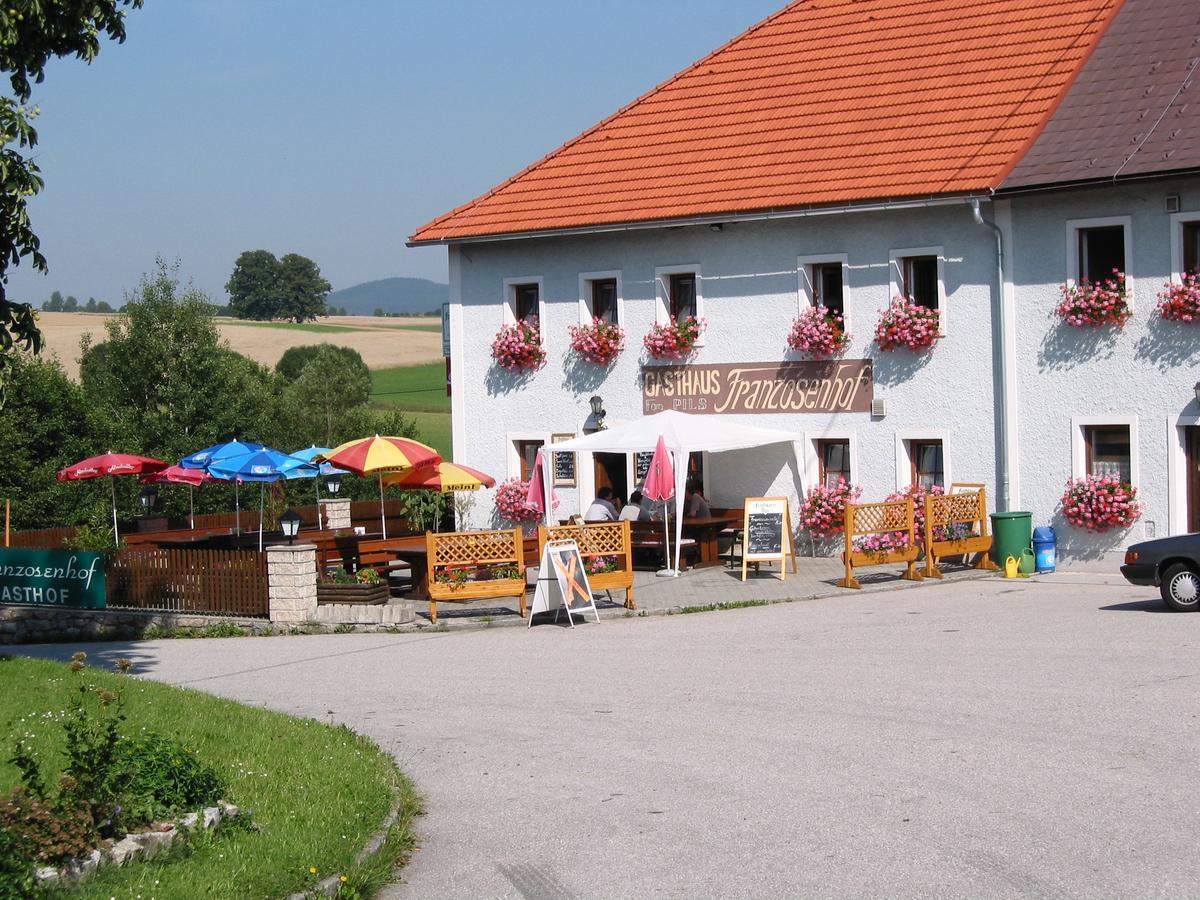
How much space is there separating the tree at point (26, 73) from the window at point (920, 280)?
13952mm

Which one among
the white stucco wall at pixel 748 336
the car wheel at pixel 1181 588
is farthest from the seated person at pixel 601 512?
the car wheel at pixel 1181 588

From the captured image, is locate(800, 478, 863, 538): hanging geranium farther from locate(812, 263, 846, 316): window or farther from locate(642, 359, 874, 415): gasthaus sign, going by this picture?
locate(812, 263, 846, 316): window

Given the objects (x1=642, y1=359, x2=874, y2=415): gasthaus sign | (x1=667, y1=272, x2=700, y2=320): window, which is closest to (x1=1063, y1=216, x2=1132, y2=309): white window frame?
(x1=642, y1=359, x2=874, y2=415): gasthaus sign

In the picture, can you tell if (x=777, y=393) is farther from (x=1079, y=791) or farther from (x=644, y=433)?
(x=1079, y=791)

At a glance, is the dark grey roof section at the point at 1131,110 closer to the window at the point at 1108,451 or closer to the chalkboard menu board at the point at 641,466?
the window at the point at 1108,451

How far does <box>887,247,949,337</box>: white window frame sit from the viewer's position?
23.6 m

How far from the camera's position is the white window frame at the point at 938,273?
77.4 ft

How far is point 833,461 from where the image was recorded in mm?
25266

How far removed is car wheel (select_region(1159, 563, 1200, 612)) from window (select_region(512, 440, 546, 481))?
1387 centimetres

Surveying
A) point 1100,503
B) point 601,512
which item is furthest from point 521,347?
point 1100,503

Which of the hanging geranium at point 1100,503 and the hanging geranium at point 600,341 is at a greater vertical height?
the hanging geranium at point 600,341

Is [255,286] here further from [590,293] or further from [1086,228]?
[1086,228]

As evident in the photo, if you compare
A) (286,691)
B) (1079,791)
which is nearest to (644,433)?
(286,691)

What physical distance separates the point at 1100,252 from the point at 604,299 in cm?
917
